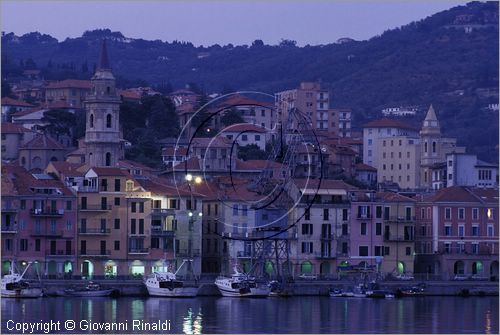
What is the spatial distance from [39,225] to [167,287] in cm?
860

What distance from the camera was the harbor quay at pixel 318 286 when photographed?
87.1 metres

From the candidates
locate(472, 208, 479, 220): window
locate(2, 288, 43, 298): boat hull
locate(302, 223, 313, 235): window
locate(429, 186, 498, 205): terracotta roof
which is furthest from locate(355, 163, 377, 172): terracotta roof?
locate(2, 288, 43, 298): boat hull

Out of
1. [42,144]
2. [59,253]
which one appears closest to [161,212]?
[59,253]

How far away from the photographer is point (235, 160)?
116000mm

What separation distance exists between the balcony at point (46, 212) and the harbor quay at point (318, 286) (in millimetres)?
5269

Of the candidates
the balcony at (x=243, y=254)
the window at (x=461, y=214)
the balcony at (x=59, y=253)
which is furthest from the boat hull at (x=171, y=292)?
the window at (x=461, y=214)

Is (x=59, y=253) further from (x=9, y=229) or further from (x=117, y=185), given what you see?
(x=117, y=185)

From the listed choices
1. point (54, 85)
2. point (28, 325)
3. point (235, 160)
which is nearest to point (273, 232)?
point (235, 160)

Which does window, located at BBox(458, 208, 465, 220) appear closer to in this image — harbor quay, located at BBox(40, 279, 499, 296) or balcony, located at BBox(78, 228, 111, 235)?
harbor quay, located at BBox(40, 279, 499, 296)

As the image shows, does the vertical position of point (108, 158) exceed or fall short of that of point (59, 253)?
it exceeds it

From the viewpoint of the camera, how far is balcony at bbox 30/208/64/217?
303 feet

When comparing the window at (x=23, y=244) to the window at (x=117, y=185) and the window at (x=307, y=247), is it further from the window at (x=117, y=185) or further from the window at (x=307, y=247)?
the window at (x=307, y=247)

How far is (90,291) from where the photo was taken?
85.6 m

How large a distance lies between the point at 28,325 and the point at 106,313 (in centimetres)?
877
